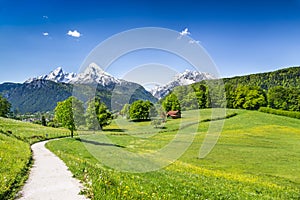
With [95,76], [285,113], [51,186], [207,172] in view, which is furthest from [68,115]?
[285,113]

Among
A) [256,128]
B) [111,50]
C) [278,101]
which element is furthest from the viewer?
[278,101]

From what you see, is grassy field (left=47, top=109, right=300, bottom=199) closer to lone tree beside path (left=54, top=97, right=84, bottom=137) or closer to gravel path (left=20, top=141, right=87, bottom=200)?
gravel path (left=20, top=141, right=87, bottom=200)

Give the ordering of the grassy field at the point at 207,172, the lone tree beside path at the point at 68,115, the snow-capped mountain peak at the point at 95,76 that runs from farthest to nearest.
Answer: the lone tree beside path at the point at 68,115, the snow-capped mountain peak at the point at 95,76, the grassy field at the point at 207,172

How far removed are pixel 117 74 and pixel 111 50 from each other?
6.72 feet

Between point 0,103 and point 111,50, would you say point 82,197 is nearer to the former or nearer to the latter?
point 111,50

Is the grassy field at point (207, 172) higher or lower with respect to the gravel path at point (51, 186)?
lower

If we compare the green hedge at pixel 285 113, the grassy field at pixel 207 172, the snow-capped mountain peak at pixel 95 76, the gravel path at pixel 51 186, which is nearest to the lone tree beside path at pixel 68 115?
the grassy field at pixel 207 172

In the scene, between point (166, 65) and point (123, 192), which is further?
point (166, 65)

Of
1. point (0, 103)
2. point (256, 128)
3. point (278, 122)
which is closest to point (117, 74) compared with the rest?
point (256, 128)

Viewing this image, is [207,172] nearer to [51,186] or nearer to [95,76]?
[95,76]

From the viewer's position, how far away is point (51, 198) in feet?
38.5

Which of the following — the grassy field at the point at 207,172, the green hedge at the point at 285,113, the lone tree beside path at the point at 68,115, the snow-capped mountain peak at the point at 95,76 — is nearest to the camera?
the grassy field at the point at 207,172

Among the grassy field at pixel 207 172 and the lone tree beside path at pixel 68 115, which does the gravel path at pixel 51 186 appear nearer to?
the grassy field at pixel 207 172

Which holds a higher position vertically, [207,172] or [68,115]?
[68,115]
